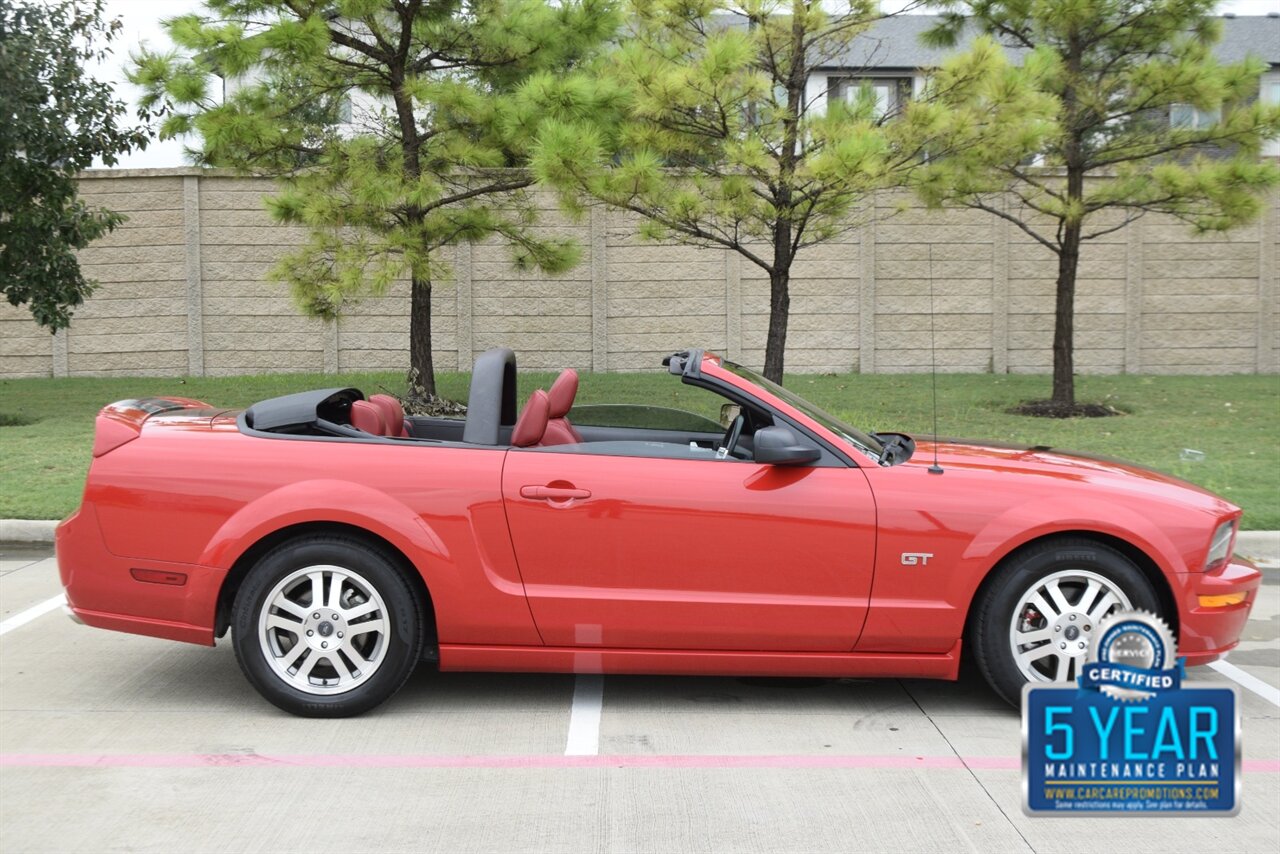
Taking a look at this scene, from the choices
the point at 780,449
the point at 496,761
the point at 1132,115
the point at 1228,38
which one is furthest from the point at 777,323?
the point at 1228,38

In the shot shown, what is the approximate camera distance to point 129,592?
4.82m

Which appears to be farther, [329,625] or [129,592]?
[129,592]

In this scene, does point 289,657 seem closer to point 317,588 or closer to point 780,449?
point 317,588

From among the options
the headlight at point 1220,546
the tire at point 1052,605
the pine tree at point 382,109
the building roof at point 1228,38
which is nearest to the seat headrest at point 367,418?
the tire at point 1052,605

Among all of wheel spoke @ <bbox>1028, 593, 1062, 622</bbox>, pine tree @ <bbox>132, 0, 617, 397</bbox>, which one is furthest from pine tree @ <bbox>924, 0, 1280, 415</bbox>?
wheel spoke @ <bbox>1028, 593, 1062, 622</bbox>

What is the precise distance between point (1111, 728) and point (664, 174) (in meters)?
9.55

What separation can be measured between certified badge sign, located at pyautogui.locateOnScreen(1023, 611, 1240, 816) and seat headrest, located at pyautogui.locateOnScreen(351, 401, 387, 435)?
3116mm

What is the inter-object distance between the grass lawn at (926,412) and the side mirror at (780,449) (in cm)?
476

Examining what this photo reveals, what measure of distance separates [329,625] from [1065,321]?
11730 mm

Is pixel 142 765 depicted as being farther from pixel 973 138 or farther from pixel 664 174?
pixel 973 138

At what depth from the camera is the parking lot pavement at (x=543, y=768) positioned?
12.3 feet

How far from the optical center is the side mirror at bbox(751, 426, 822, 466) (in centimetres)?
462

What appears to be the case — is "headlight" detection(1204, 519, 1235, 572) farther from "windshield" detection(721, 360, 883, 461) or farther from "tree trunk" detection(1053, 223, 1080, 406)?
"tree trunk" detection(1053, 223, 1080, 406)

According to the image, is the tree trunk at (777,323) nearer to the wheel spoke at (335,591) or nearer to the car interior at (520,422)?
the car interior at (520,422)
